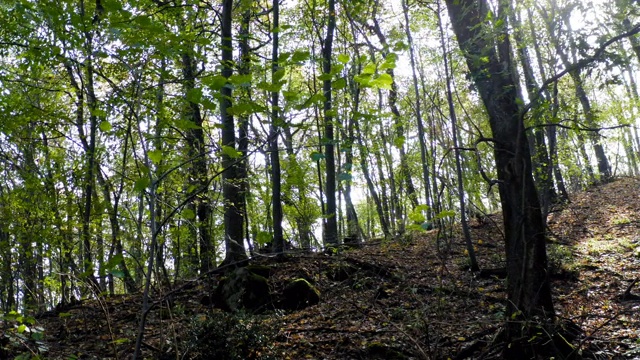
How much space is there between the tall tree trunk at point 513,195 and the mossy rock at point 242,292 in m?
3.75

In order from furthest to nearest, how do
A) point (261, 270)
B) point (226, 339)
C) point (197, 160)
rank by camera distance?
point (261, 270)
point (226, 339)
point (197, 160)

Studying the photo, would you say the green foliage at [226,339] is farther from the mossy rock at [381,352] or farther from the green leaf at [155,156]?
the green leaf at [155,156]

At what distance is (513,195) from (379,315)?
2.65 metres

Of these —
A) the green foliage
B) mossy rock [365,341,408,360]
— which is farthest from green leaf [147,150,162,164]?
mossy rock [365,341,408,360]

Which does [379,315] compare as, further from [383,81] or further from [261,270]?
[383,81]

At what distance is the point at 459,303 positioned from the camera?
20.7 feet

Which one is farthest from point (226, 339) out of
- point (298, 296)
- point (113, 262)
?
point (113, 262)

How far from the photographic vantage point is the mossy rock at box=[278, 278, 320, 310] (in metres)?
6.69

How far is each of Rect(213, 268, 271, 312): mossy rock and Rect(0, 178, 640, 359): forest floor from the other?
27cm

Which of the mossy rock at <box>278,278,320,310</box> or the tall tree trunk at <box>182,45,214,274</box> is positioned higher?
the tall tree trunk at <box>182,45,214,274</box>

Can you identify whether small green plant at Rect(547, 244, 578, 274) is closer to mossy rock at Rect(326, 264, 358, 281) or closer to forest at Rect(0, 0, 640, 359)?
forest at Rect(0, 0, 640, 359)

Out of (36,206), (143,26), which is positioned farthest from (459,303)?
(36,206)

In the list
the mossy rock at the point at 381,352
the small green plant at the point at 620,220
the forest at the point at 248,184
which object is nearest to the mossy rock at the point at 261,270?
the forest at the point at 248,184

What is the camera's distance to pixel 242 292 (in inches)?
265
